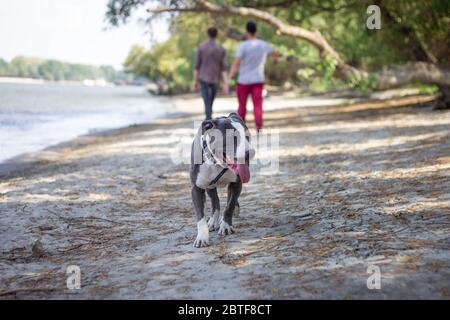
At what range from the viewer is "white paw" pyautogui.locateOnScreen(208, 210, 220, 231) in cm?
551

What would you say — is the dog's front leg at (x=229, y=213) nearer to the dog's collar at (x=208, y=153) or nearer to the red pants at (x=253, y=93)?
the dog's collar at (x=208, y=153)

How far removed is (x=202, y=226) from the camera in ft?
16.1

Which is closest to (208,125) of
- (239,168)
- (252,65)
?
(239,168)

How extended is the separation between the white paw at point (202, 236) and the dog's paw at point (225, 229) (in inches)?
12.3

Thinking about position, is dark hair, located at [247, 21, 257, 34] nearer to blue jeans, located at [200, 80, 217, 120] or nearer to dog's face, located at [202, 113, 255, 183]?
blue jeans, located at [200, 80, 217, 120]

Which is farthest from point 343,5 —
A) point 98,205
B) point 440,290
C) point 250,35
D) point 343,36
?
point 440,290

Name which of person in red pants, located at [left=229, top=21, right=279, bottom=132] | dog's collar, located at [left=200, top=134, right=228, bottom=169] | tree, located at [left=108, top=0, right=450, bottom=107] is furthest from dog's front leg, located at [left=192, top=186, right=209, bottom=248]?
tree, located at [left=108, top=0, right=450, bottom=107]

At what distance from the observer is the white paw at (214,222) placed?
5.51m

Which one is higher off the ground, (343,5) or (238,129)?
(343,5)

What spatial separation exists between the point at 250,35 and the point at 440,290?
402 inches

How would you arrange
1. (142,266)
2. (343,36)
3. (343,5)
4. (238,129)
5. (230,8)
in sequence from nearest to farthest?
(142,266) → (238,129) → (230,8) → (343,5) → (343,36)

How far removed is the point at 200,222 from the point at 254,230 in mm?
613

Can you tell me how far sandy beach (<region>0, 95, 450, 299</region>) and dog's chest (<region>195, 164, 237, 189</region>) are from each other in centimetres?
55
